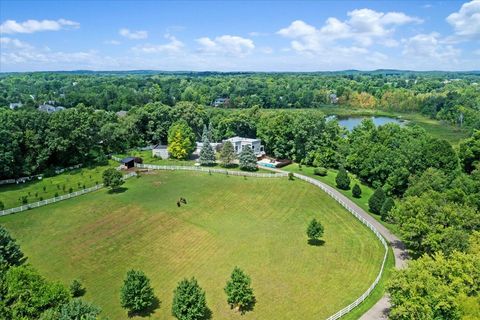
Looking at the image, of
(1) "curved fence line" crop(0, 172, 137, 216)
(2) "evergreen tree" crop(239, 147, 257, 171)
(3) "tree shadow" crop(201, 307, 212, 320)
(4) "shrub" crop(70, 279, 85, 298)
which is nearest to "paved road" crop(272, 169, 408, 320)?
(2) "evergreen tree" crop(239, 147, 257, 171)

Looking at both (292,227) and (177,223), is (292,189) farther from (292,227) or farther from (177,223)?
(177,223)

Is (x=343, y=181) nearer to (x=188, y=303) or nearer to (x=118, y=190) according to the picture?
(x=118, y=190)

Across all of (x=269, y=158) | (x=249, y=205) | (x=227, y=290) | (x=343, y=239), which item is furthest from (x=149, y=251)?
(x=269, y=158)

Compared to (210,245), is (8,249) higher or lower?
higher

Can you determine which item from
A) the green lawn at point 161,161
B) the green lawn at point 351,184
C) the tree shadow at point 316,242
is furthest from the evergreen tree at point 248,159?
the tree shadow at point 316,242

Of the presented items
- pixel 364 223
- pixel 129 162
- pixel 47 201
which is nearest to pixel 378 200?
pixel 364 223

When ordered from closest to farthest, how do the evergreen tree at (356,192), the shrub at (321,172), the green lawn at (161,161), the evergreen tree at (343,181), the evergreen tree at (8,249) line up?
1. the evergreen tree at (8,249)
2. the evergreen tree at (356,192)
3. the evergreen tree at (343,181)
4. the shrub at (321,172)
5. the green lawn at (161,161)

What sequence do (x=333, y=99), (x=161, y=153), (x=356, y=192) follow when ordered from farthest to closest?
(x=333, y=99) → (x=161, y=153) → (x=356, y=192)

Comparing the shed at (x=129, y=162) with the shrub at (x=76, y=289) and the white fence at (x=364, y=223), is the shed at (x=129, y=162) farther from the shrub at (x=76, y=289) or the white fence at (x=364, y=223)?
the shrub at (x=76, y=289)
